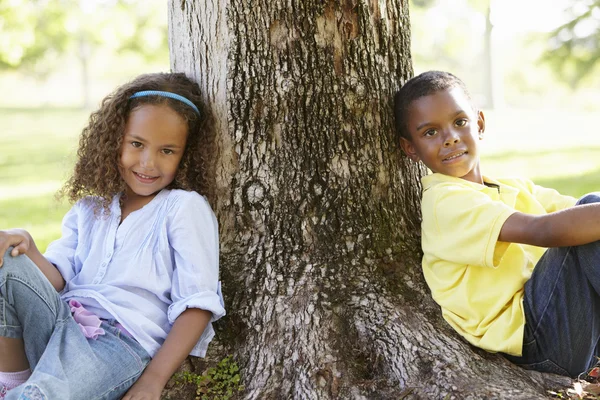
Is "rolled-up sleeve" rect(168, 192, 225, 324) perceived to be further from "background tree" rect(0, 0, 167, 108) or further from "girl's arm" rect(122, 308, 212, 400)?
"background tree" rect(0, 0, 167, 108)

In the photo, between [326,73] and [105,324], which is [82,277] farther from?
[326,73]

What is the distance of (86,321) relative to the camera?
2646mm

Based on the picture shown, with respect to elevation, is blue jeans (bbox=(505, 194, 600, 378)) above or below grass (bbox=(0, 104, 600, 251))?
below

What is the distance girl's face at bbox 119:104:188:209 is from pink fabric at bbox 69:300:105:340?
54 cm

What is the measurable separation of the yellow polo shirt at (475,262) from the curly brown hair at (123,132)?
99 centimetres

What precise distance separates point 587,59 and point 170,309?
635 inches

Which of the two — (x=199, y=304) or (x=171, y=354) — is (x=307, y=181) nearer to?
(x=199, y=304)

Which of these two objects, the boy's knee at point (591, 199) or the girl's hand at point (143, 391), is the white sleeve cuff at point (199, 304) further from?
the boy's knee at point (591, 199)

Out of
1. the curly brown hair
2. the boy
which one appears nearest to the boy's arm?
the boy

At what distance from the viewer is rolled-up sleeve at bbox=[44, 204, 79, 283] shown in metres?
2.90

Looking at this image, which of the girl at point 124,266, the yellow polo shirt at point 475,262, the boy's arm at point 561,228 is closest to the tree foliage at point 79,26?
the girl at point 124,266

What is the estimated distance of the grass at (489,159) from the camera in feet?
25.1

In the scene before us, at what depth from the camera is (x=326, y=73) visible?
2820 mm

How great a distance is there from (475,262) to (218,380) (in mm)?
1153
